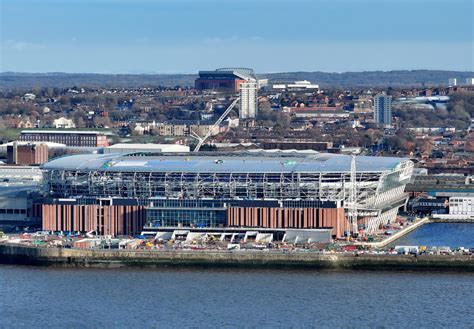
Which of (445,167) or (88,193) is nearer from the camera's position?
(88,193)

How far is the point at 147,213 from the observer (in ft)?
121

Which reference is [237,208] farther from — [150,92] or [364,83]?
[364,83]

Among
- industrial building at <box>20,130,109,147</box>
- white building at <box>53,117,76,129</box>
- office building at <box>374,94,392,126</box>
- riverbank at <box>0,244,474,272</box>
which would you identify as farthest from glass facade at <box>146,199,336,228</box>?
office building at <box>374,94,392,126</box>

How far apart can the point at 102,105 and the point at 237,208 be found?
57075 mm

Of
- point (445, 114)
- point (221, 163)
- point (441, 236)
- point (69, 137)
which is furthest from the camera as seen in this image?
A: point (445, 114)

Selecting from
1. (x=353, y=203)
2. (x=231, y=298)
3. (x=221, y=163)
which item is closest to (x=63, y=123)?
(x=221, y=163)

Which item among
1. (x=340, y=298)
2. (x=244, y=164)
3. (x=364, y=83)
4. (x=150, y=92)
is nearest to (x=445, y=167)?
(x=244, y=164)

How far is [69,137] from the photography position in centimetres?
6531

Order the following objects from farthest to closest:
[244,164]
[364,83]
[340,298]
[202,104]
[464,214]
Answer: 1. [364,83]
2. [202,104]
3. [464,214]
4. [244,164]
5. [340,298]

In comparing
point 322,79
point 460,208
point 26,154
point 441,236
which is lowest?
point 441,236

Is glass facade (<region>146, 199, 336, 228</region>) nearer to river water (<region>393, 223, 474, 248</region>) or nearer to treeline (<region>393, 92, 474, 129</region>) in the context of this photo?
river water (<region>393, 223, 474, 248</region>)

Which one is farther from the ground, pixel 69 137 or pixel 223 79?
pixel 223 79

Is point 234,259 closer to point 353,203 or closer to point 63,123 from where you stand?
point 353,203

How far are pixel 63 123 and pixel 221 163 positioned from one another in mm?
38312
